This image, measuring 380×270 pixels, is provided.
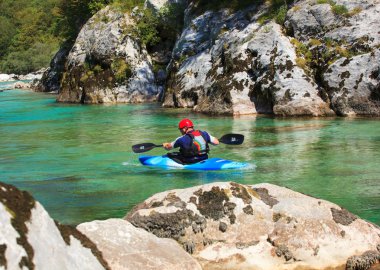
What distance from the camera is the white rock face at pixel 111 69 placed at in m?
32.3

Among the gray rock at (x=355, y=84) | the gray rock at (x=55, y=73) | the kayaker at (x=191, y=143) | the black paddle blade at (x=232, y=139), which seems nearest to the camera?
the kayaker at (x=191, y=143)

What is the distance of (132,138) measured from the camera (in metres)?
17.5

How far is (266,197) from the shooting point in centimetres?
674


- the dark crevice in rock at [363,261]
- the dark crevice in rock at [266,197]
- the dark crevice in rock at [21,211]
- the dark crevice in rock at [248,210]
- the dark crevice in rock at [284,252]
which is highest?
the dark crevice in rock at [21,211]

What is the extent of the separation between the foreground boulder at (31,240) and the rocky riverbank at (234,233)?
25.8 inches

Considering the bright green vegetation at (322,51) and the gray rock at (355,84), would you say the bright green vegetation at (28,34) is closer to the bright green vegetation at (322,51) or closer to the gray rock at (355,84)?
the bright green vegetation at (322,51)

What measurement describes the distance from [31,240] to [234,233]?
2.75m

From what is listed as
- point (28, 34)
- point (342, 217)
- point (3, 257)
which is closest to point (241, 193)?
point (342, 217)

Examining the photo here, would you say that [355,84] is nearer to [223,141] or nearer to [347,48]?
[347,48]

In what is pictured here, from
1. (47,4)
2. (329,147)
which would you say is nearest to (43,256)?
(329,147)

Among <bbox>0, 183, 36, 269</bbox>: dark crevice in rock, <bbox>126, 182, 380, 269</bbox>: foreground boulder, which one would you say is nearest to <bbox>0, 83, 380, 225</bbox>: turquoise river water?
<bbox>126, 182, 380, 269</bbox>: foreground boulder

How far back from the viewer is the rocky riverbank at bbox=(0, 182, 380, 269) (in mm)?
5574

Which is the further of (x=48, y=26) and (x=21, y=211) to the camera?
(x=48, y=26)

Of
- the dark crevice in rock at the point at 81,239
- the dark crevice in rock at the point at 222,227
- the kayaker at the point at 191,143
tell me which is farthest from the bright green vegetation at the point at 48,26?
the dark crevice in rock at the point at 81,239
